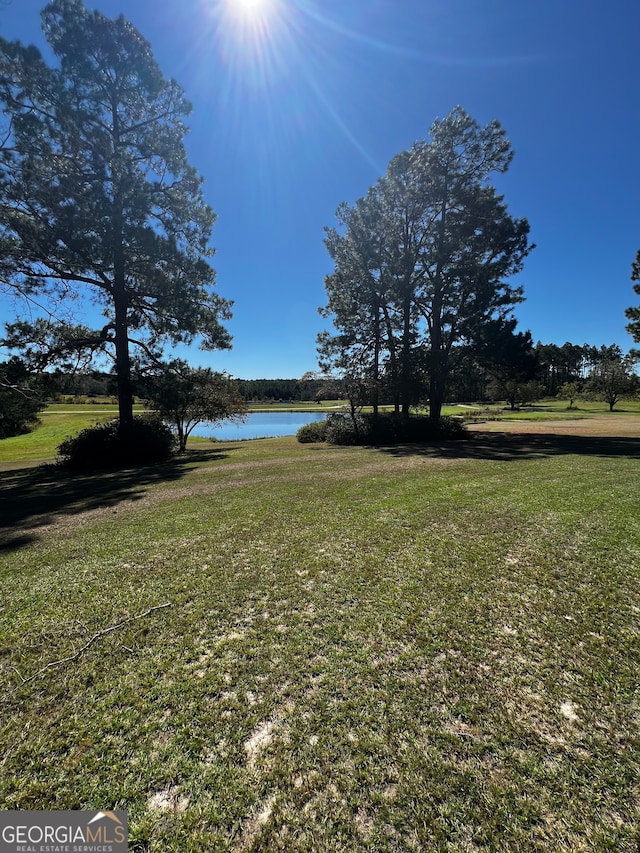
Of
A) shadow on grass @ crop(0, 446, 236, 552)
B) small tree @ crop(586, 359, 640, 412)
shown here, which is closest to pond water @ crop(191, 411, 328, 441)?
shadow on grass @ crop(0, 446, 236, 552)

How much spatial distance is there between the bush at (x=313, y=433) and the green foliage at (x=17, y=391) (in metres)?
13.3

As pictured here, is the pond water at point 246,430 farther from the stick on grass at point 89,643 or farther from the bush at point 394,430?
the stick on grass at point 89,643

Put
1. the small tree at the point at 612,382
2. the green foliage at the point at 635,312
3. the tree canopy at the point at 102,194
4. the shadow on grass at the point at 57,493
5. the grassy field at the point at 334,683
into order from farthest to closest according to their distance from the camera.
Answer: the small tree at the point at 612,382, the green foliage at the point at 635,312, the tree canopy at the point at 102,194, the shadow on grass at the point at 57,493, the grassy field at the point at 334,683

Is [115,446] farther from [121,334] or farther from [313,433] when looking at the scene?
[313,433]

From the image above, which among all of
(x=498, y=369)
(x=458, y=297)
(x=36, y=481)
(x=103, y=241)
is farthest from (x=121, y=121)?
(x=498, y=369)

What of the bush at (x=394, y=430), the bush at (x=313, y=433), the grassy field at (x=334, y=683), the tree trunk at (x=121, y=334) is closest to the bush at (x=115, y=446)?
the tree trunk at (x=121, y=334)

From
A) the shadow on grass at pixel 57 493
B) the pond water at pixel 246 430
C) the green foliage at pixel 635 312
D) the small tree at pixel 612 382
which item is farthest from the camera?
the small tree at pixel 612 382

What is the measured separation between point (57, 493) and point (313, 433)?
15.2 m

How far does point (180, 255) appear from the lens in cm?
1313

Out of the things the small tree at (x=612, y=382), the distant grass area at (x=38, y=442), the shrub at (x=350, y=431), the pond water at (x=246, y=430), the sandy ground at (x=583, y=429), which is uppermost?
the small tree at (x=612, y=382)

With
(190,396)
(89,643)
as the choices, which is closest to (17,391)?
(190,396)

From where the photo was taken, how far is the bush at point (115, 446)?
40.8ft

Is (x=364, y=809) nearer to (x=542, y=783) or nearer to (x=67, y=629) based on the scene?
(x=542, y=783)

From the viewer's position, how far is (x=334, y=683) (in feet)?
7.01
